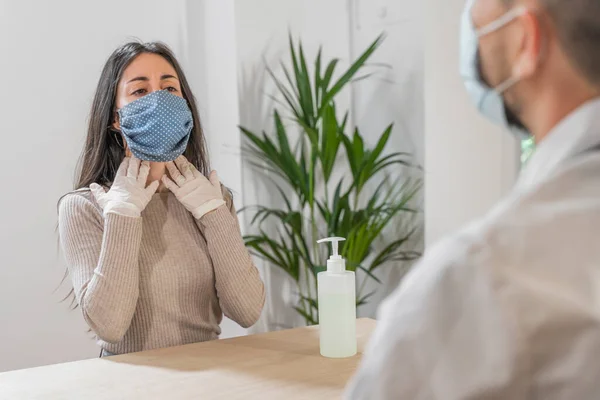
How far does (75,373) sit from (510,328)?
987 millimetres

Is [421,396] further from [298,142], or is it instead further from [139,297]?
[298,142]

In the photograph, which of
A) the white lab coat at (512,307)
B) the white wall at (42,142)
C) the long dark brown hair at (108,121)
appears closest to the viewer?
the white lab coat at (512,307)

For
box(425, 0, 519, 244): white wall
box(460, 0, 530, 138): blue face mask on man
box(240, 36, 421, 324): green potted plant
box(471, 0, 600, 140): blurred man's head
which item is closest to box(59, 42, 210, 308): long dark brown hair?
box(240, 36, 421, 324): green potted plant

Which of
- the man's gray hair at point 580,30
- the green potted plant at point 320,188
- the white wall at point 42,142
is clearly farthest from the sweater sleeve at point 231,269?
the white wall at point 42,142

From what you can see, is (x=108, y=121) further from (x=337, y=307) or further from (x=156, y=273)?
(x=337, y=307)

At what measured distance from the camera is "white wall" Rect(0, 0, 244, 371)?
2574mm

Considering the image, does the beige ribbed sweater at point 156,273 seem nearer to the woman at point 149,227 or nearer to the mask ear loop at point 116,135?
the woman at point 149,227

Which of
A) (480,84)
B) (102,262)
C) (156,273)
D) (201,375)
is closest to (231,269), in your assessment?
(156,273)

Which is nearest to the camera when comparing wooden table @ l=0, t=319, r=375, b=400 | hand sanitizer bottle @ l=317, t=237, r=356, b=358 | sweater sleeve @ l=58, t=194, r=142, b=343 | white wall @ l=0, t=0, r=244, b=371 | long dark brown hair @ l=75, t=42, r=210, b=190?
wooden table @ l=0, t=319, r=375, b=400

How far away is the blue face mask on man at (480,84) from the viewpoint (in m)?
0.62

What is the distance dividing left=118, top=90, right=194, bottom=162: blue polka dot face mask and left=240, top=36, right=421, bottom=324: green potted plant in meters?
0.99

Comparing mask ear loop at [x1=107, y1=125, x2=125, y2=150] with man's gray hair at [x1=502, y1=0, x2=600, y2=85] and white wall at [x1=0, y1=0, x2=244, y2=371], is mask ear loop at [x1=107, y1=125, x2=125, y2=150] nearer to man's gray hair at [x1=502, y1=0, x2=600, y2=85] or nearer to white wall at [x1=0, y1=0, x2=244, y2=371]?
white wall at [x1=0, y1=0, x2=244, y2=371]

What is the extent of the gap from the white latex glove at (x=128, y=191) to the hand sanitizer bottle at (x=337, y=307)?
1.64 ft

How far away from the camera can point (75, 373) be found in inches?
48.1
